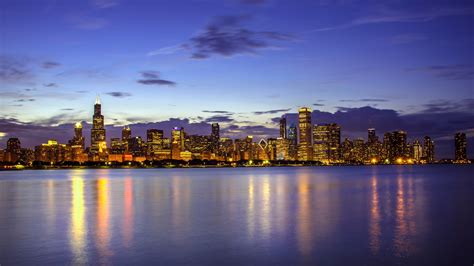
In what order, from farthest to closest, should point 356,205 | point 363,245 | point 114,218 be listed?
point 356,205 → point 114,218 → point 363,245

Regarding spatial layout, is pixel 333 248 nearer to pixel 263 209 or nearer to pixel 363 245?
pixel 363 245

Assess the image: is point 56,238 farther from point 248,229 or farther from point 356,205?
point 356,205

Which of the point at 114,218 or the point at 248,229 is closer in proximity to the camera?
the point at 248,229

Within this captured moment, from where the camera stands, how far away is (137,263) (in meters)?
19.2

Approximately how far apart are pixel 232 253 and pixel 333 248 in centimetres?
437

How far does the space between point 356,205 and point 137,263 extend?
2641 cm

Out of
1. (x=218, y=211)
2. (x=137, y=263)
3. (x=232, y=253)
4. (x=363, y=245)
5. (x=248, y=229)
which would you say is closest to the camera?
(x=137, y=263)

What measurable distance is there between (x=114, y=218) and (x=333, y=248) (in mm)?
16246

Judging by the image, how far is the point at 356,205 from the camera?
41.8m

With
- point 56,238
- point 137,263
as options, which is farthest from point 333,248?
point 56,238

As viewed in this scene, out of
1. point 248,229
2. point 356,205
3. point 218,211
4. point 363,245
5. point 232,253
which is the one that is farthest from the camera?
point 356,205

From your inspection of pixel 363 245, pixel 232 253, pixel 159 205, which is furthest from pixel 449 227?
pixel 159 205

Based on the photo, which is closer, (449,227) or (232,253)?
(232,253)

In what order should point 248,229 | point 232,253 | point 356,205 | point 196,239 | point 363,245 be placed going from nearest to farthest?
1. point 232,253
2. point 363,245
3. point 196,239
4. point 248,229
5. point 356,205
